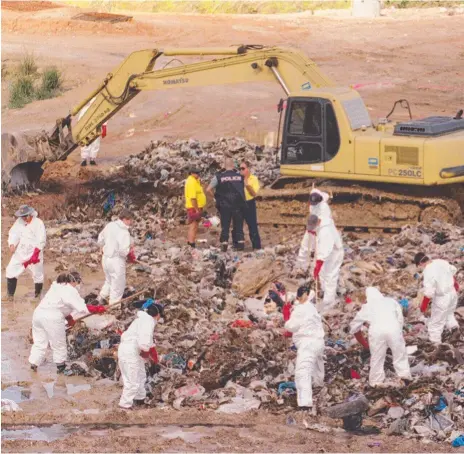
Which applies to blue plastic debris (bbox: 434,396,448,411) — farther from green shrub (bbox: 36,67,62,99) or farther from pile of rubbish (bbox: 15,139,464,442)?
green shrub (bbox: 36,67,62,99)

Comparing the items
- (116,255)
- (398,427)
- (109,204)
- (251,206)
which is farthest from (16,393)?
(109,204)

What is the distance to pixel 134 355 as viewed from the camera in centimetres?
1292

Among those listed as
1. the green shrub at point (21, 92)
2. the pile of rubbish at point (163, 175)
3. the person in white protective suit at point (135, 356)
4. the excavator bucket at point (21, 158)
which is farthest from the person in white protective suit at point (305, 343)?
the green shrub at point (21, 92)

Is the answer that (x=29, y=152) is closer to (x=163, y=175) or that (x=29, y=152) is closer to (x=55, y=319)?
(x=163, y=175)

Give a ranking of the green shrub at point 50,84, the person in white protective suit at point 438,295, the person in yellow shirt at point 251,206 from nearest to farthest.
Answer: the person in white protective suit at point 438,295 → the person in yellow shirt at point 251,206 → the green shrub at point 50,84

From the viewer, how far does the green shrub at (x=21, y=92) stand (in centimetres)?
3309

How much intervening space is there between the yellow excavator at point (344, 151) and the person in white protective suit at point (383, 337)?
602cm

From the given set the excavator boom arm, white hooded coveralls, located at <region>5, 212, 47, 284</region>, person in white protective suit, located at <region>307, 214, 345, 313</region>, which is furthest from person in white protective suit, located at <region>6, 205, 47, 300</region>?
the excavator boom arm

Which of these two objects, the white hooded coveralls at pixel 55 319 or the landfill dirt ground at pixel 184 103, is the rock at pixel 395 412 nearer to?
the landfill dirt ground at pixel 184 103

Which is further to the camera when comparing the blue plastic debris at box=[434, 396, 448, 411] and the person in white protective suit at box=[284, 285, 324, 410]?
the person in white protective suit at box=[284, 285, 324, 410]

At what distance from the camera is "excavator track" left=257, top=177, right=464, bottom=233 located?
19.2m

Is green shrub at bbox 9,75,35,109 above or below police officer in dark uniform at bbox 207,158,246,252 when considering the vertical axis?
above

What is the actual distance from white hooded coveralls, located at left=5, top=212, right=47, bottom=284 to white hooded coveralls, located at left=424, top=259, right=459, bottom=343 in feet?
19.2

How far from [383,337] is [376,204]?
6808mm
